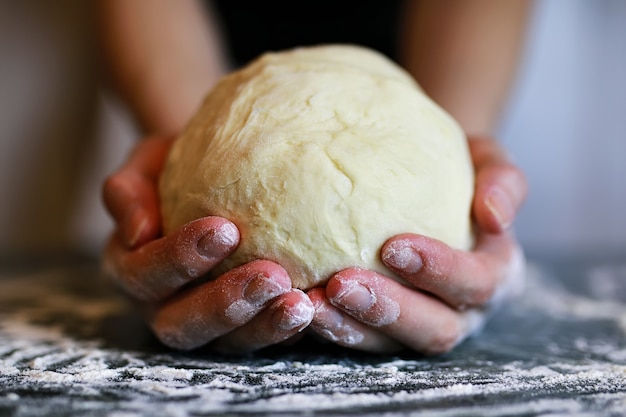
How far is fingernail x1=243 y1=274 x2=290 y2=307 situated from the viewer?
0.93 metres

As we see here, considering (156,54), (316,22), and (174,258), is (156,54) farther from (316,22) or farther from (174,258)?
(174,258)

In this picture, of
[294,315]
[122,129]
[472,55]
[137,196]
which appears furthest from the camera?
[122,129]

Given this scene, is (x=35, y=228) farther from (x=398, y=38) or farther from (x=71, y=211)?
(x=398, y=38)

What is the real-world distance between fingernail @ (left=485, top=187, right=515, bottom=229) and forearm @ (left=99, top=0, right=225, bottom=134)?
0.88m

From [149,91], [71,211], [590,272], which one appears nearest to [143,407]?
[149,91]

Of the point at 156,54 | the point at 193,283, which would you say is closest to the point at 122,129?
the point at 156,54

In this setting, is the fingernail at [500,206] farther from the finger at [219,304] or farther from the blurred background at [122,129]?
the blurred background at [122,129]

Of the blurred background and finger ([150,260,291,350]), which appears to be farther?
the blurred background

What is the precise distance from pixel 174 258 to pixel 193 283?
91 mm

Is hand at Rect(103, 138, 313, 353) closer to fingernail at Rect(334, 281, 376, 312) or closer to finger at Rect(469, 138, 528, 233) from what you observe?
fingernail at Rect(334, 281, 376, 312)

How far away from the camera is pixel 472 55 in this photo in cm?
175

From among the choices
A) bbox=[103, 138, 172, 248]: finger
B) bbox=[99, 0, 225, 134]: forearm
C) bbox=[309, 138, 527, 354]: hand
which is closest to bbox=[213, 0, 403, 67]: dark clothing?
bbox=[99, 0, 225, 134]: forearm

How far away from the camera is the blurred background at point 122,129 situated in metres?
2.73

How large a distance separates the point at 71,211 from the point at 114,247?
5.69 ft
